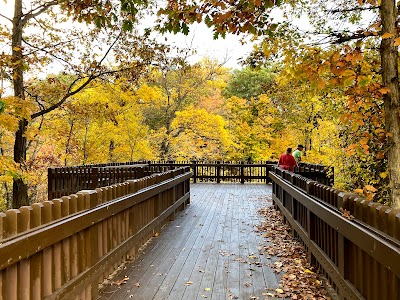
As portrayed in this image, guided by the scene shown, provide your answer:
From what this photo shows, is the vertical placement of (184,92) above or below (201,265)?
above

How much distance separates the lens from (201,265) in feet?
17.5

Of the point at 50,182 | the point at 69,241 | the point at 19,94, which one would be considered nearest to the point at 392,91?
the point at 69,241

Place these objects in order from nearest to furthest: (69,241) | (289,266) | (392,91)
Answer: (69,241) → (392,91) → (289,266)

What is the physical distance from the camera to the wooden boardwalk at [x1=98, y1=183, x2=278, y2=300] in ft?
14.1

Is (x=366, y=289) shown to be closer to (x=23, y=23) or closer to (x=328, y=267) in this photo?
(x=328, y=267)

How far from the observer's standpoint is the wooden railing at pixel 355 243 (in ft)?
8.06

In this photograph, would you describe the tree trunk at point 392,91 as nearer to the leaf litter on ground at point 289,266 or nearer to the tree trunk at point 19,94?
the leaf litter on ground at point 289,266

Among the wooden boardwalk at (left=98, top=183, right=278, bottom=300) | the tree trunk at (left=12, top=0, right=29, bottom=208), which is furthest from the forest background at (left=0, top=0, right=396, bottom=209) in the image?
the wooden boardwalk at (left=98, top=183, right=278, bottom=300)

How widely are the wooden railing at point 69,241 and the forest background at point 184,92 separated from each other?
2424mm

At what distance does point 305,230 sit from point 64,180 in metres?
8.71

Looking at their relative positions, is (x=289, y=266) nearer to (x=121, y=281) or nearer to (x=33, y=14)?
(x=121, y=281)

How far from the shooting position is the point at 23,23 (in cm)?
1237

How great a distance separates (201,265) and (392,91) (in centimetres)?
334

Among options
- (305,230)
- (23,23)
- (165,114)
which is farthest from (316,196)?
(165,114)
